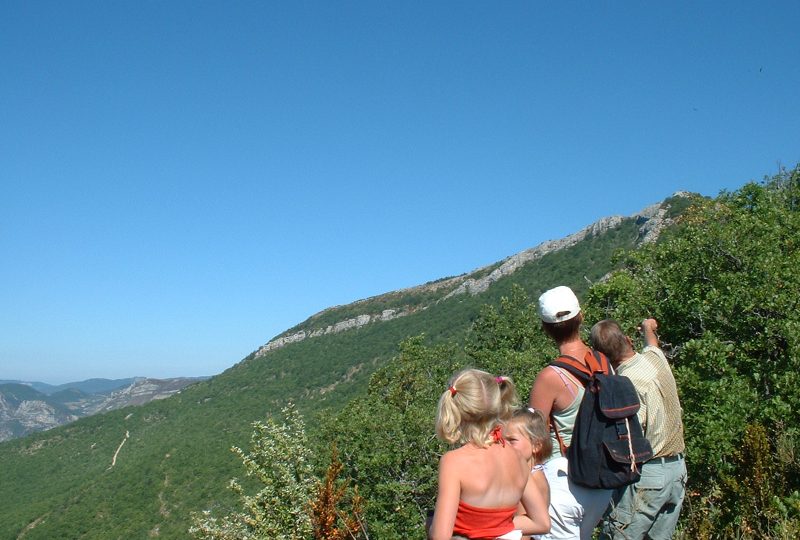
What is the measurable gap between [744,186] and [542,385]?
54.4ft

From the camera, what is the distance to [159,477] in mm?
59062

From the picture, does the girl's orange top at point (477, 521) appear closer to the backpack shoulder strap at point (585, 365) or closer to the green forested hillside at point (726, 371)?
the backpack shoulder strap at point (585, 365)

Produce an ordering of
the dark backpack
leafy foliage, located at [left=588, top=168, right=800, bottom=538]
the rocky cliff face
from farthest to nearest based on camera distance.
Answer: the rocky cliff face < leafy foliage, located at [left=588, top=168, right=800, bottom=538] < the dark backpack

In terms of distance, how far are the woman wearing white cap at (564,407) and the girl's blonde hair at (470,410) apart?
53 cm

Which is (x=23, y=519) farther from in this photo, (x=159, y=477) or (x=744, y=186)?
(x=744, y=186)

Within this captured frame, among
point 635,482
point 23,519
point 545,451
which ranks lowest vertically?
point 23,519

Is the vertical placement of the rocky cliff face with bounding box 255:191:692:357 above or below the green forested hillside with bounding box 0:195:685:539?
above

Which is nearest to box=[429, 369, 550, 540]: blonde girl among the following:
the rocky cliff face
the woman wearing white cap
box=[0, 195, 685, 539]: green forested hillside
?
the woman wearing white cap

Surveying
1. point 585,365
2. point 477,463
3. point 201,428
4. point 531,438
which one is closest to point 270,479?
point 531,438

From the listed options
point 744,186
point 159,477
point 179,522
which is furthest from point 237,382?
point 744,186

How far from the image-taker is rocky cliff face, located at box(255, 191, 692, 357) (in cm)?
8056

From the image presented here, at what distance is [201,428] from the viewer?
73.6 m

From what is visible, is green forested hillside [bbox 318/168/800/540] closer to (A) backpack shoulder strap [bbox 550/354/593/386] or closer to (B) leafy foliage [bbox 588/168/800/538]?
(B) leafy foliage [bbox 588/168/800/538]

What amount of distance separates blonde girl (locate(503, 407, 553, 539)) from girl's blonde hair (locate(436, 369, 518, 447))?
43 cm
